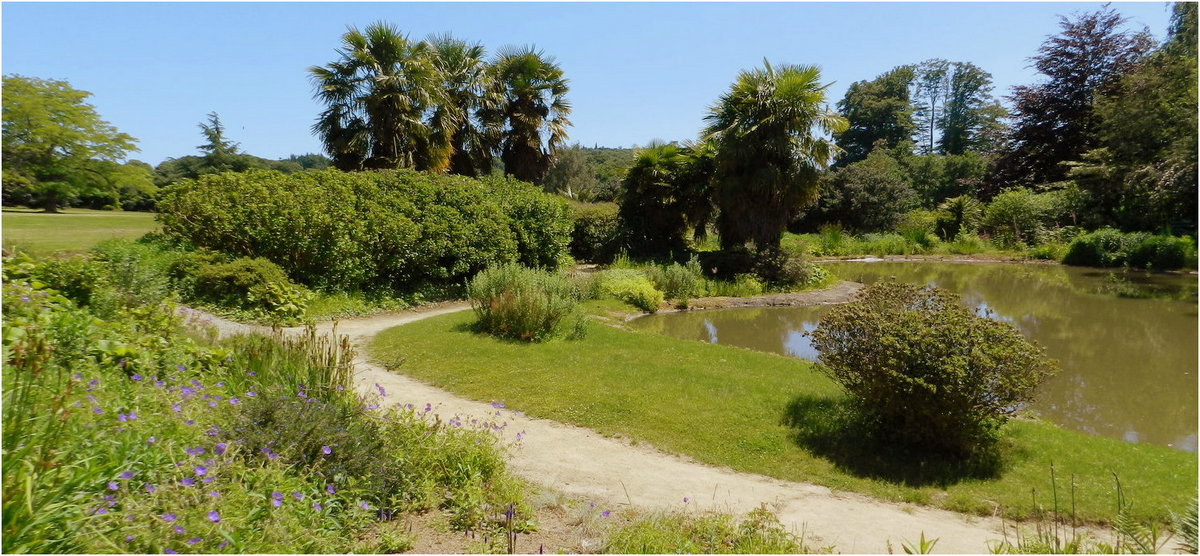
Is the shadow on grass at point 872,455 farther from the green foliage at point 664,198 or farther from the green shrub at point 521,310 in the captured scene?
the green foliage at point 664,198

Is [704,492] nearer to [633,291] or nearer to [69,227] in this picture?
[633,291]

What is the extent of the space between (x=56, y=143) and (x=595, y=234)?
16.1m

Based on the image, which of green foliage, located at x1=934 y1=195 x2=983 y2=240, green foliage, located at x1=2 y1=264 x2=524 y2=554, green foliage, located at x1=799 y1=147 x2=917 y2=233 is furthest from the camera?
green foliage, located at x1=934 y1=195 x2=983 y2=240

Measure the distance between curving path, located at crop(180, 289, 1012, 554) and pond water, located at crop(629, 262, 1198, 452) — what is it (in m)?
3.29

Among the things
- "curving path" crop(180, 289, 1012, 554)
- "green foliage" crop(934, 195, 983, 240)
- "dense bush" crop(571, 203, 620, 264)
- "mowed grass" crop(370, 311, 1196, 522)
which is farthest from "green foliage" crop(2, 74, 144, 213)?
"green foliage" crop(934, 195, 983, 240)

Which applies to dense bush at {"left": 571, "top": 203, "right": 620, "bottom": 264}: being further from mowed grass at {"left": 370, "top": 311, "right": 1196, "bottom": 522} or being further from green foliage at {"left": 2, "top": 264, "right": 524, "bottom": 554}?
green foliage at {"left": 2, "top": 264, "right": 524, "bottom": 554}

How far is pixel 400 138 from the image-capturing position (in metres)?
20.8

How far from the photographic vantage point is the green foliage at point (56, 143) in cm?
1006

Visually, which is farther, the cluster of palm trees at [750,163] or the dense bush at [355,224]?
the cluster of palm trees at [750,163]

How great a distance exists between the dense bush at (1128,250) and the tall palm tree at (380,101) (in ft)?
88.8

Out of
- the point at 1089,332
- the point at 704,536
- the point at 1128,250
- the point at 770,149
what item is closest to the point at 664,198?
the point at 770,149

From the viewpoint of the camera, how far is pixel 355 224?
13656 millimetres

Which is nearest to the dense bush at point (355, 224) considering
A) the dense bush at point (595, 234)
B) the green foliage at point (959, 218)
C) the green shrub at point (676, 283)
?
the green shrub at point (676, 283)

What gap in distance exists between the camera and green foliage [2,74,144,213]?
10.1 m
